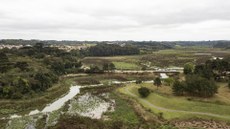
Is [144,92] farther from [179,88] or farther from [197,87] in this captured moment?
[197,87]

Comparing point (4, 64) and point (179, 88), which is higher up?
point (4, 64)

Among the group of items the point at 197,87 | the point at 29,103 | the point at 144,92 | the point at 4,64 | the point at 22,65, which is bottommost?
the point at 29,103

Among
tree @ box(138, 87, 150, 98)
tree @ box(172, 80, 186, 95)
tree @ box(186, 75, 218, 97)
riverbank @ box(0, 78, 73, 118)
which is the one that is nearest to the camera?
riverbank @ box(0, 78, 73, 118)

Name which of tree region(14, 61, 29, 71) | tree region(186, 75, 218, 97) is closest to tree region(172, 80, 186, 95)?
tree region(186, 75, 218, 97)

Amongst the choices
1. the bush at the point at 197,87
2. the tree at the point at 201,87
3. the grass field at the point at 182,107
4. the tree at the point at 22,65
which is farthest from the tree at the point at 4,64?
the tree at the point at 201,87

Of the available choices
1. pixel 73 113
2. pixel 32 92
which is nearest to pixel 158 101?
pixel 73 113

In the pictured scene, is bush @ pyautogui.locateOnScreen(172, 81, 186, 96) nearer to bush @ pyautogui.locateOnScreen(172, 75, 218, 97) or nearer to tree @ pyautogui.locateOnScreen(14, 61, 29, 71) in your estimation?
bush @ pyautogui.locateOnScreen(172, 75, 218, 97)

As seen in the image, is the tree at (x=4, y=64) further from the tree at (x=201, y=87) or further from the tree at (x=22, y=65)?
the tree at (x=201, y=87)

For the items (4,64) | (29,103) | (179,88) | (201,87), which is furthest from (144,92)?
(4,64)
